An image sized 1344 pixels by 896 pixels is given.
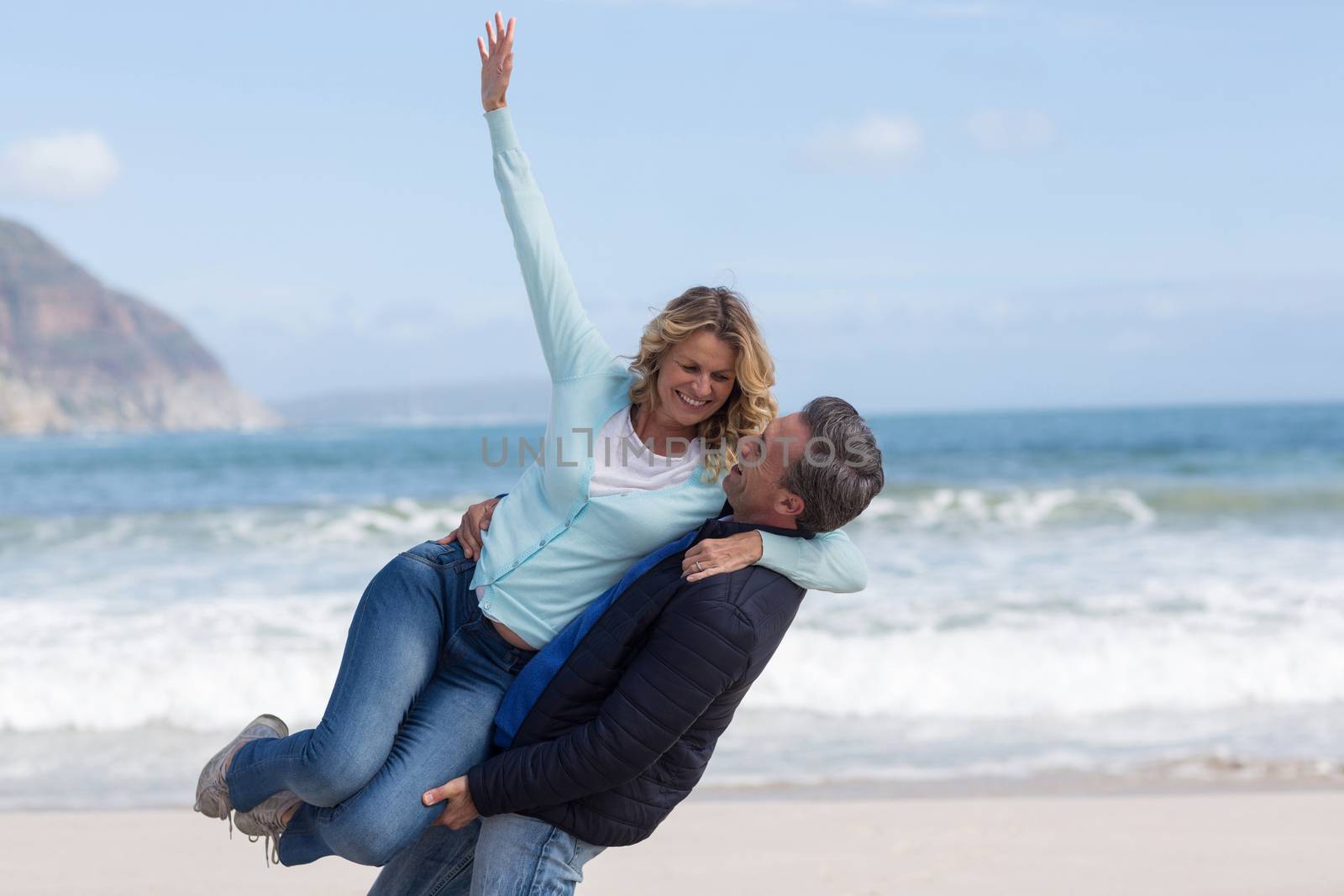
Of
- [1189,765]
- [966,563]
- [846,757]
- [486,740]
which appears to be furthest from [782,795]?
[966,563]

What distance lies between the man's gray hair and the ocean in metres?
3.10

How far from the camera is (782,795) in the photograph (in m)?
4.94

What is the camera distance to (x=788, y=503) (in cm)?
233

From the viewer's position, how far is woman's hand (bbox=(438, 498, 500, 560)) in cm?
264

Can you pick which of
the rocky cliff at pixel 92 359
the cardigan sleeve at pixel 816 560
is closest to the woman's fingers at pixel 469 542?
the cardigan sleeve at pixel 816 560

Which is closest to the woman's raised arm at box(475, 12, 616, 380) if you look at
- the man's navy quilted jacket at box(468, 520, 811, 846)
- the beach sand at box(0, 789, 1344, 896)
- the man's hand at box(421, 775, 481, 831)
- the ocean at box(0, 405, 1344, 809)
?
the man's navy quilted jacket at box(468, 520, 811, 846)

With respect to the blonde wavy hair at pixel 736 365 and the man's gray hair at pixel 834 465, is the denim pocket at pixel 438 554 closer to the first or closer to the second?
the blonde wavy hair at pixel 736 365

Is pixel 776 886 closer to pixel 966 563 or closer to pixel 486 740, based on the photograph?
pixel 486 740

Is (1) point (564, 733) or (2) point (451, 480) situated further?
(2) point (451, 480)

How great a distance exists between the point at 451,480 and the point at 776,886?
1516 cm

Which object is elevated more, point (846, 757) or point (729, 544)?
point (729, 544)

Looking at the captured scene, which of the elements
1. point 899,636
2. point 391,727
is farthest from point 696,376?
point 899,636

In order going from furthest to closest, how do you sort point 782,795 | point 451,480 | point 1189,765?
1. point 451,480
2. point 1189,765
3. point 782,795

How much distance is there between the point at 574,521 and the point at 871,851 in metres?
2.32
